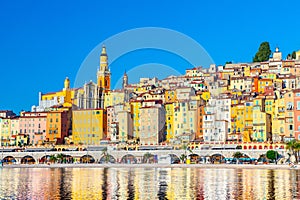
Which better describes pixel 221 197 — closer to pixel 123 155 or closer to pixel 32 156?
pixel 123 155

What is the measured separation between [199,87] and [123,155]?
909 inches

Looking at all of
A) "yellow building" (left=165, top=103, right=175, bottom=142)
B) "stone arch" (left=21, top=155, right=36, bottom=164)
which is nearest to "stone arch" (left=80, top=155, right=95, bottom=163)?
"stone arch" (left=21, top=155, right=36, bottom=164)

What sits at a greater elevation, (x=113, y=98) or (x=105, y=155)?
(x=113, y=98)

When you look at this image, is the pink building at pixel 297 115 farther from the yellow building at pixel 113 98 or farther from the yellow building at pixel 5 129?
the yellow building at pixel 5 129

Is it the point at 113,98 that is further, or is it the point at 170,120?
the point at 113,98

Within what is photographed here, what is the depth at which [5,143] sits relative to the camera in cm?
11181

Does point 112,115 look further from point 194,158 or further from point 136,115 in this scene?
point 194,158

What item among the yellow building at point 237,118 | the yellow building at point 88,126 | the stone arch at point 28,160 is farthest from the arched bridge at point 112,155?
the yellow building at point 237,118

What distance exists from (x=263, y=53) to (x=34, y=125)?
46490 mm

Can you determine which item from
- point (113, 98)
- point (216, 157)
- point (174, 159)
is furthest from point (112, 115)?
point (216, 157)

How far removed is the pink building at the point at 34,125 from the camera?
110 meters

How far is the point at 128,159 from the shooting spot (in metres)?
93.9

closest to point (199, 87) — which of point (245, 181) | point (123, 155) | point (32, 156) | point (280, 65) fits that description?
point (280, 65)

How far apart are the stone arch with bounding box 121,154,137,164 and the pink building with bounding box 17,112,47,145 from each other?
2067 cm
